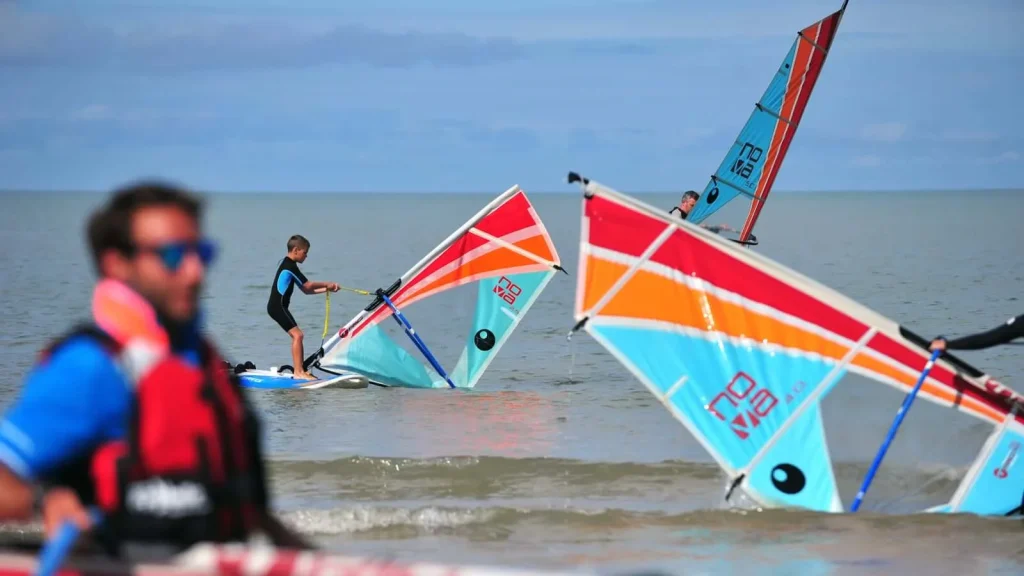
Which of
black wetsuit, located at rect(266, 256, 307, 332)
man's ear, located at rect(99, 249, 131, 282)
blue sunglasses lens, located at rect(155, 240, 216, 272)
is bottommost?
black wetsuit, located at rect(266, 256, 307, 332)

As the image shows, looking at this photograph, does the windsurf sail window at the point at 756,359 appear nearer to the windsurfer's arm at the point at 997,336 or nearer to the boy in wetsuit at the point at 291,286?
the windsurfer's arm at the point at 997,336

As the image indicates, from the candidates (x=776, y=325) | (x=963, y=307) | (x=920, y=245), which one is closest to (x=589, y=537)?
(x=776, y=325)

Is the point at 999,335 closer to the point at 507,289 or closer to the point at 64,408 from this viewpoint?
the point at 64,408

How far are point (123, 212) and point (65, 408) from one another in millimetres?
428

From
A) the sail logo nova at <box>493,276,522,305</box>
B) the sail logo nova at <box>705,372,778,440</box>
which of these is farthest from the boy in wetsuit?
the sail logo nova at <box>705,372,778,440</box>

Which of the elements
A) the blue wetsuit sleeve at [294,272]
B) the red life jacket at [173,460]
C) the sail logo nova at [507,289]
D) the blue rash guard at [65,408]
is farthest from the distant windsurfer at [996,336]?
the blue wetsuit sleeve at [294,272]

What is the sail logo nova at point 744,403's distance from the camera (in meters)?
7.70

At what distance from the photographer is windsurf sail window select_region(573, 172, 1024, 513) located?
297 inches

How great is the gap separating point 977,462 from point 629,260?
243 cm

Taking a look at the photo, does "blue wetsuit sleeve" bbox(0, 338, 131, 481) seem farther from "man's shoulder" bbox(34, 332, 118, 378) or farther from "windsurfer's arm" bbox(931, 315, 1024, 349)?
"windsurfer's arm" bbox(931, 315, 1024, 349)

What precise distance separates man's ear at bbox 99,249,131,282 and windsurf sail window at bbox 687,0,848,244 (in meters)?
17.0

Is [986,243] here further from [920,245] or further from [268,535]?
[268,535]

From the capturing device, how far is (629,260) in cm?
774

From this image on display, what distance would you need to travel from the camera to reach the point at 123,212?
8.86 ft
